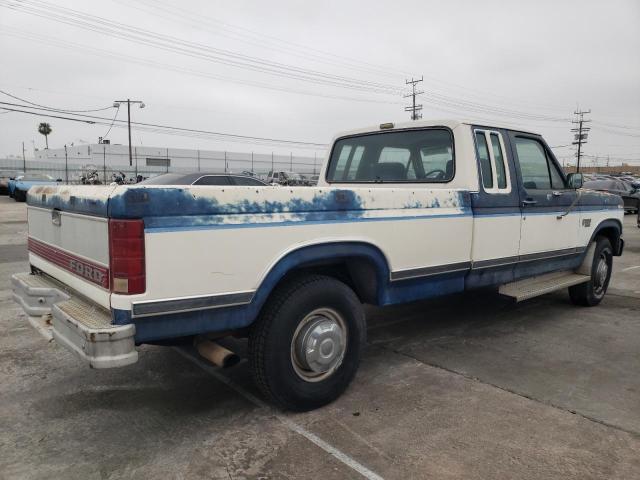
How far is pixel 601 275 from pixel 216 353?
5.18 meters

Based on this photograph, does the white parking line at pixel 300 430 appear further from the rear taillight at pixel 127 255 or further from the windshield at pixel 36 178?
the windshield at pixel 36 178

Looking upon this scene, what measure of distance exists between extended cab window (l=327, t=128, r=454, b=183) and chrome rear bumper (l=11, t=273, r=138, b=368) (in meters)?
2.93

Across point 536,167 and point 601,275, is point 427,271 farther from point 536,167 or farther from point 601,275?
point 601,275

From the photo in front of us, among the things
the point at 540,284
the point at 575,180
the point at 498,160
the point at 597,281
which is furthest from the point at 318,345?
the point at 597,281

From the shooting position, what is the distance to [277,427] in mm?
3135

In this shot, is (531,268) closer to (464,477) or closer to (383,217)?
(383,217)

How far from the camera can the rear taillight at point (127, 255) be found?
2508 millimetres

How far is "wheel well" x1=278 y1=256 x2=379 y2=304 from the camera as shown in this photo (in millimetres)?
3545

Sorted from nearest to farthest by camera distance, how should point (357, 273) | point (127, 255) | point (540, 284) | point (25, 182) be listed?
point (127, 255), point (357, 273), point (540, 284), point (25, 182)

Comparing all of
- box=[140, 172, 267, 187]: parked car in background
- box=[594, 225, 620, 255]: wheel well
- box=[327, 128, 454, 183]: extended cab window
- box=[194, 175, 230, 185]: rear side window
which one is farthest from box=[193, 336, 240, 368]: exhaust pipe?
box=[194, 175, 230, 185]: rear side window

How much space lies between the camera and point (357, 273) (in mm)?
3668

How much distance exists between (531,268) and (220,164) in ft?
207

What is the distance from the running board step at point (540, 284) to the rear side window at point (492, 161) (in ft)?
3.20

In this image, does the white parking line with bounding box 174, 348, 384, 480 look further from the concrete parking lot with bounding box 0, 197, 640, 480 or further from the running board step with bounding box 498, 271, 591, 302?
the running board step with bounding box 498, 271, 591, 302
